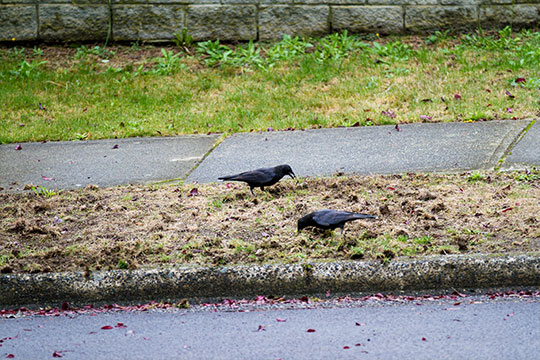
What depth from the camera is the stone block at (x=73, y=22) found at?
10.0m

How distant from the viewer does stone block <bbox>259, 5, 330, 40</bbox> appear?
1002cm

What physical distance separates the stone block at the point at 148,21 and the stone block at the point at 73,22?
8.4 inches

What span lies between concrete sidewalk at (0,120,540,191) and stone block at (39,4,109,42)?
350 cm

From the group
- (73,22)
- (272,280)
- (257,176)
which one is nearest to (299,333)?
(272,280)

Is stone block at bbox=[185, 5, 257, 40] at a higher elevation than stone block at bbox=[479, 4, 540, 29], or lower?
lower

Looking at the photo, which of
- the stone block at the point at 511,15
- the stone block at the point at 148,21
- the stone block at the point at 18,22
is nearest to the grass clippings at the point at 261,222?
the stone block at the point at 148,21

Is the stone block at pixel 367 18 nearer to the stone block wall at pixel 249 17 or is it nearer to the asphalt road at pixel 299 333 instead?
the stone block wall at pixel 249 17

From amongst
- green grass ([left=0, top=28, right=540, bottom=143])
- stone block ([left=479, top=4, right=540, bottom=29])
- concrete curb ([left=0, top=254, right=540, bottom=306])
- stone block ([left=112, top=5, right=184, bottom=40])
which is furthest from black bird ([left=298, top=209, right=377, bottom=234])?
stone block ([left=479, top=4, right=540, bottom=29])

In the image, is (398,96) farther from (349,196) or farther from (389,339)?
(389,339)

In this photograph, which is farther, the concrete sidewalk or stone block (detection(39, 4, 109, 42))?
stone block (detection(39, 4, 109, 42))

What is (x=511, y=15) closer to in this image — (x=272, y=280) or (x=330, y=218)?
(x=330, y=218)

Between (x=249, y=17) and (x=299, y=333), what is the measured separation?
7556 mm

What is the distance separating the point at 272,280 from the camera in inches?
149

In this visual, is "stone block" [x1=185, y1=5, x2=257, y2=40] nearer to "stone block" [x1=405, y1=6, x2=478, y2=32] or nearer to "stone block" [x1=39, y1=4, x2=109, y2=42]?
"stone block" [x1=39, y1=4, x2=109, y2=42]
